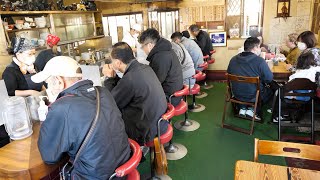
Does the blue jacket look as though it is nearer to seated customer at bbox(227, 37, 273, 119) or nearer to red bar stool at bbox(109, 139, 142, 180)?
seated customer at bbox(227, 37, 273, 119)

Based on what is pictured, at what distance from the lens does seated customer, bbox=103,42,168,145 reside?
7.11ft

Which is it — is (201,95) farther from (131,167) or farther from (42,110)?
(131,167)

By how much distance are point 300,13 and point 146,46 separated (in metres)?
4.35

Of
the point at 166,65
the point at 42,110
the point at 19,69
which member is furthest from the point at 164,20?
the point at 42,110

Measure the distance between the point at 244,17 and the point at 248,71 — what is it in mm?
3065

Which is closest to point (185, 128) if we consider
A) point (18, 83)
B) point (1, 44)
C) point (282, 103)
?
point (282, 103)

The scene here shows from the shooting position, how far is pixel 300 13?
5555 millimetres

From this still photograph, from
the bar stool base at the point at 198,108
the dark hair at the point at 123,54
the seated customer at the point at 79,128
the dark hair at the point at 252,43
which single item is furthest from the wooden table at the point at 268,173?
the bar stool base at the point at 198,108

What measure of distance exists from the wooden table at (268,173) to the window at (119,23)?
227 inches

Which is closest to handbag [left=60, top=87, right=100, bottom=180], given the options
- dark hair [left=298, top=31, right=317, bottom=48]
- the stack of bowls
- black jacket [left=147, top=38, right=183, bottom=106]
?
black jacket [left=147, top=38, right=183, bottom=106]

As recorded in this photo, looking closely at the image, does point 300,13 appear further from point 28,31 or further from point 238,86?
point 28,31

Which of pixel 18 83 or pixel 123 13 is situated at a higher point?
pixel 123 13

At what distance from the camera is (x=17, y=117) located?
1.84 metres

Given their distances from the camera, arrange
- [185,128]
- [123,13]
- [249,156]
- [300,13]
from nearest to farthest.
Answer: [249,156]
[185,128]
[300,13]
[123,13]
